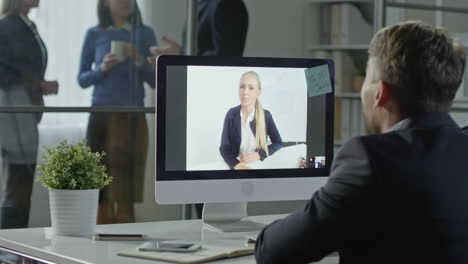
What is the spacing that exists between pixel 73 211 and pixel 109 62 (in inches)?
84.5

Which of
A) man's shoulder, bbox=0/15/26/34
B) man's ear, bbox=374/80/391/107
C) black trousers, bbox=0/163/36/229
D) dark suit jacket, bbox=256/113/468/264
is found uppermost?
man's shoulder, bbox=0/15/26/34

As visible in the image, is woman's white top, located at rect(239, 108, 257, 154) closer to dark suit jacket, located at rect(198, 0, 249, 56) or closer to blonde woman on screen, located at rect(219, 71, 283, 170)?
blonde woman on screen, located at rect(219, 71, 283, 170)

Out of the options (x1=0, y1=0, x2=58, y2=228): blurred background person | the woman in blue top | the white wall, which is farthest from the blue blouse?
the white wall

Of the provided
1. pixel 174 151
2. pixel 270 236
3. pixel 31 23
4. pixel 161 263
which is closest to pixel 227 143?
pixel 174 151

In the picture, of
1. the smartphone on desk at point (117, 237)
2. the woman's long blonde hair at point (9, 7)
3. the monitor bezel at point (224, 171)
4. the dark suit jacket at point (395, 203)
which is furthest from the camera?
the woman's long blonde hair at point (9, 7)

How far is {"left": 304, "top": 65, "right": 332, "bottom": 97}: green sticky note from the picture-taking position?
2.51 metres

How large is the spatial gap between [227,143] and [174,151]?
0.49ft

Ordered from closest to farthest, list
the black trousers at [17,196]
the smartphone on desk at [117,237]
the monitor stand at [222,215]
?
the smartphone on desk at [117,237], the monitor stand at [222,215], the black trousers at [17,196]

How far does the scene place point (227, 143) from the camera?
2.40 meters

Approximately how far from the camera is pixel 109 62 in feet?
14.2

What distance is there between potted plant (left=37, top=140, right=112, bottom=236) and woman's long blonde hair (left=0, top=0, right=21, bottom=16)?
1.94m

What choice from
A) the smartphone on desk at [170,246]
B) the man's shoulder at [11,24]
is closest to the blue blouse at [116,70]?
the man's shoulder at [11,24]

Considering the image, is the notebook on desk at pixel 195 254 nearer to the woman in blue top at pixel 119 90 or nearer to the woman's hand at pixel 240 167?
the woman's hand at pixel 240 167

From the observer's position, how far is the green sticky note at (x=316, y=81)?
2.51 metres
